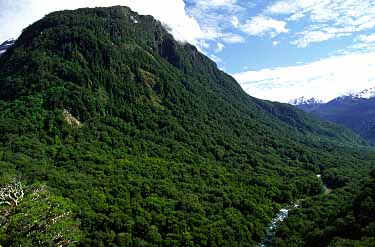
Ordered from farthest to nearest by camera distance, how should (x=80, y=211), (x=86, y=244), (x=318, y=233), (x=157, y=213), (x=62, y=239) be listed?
(x=157, y=213) < (x=80, y=211) < (x=86, y=244) < (x=318, y=233) < (x=62, y=239)

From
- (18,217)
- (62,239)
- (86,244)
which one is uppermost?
(18,217)

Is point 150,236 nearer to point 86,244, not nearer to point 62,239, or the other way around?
point 86,244

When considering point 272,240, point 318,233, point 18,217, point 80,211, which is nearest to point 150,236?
point 80,211

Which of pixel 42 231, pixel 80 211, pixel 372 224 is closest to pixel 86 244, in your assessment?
pixel 80 211

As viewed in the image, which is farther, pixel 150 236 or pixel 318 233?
pixel 150 236

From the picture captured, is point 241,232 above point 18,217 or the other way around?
the other way around

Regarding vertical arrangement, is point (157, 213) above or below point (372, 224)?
below

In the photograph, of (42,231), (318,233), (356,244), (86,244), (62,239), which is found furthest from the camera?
(86,244)

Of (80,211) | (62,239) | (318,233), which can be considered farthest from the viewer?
(80,211)

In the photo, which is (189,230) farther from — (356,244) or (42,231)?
(356,244)
